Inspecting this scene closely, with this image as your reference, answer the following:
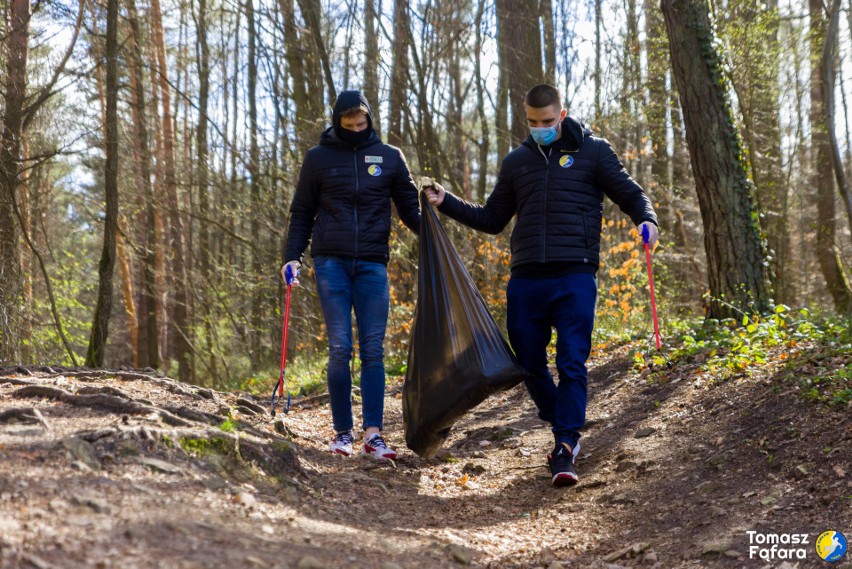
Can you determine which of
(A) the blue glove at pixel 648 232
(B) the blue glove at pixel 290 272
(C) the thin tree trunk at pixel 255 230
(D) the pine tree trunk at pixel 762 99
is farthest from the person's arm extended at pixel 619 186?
(C) the thin tree trunk at pixel 255 230

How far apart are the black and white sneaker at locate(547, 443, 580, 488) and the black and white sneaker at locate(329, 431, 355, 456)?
43.9 inches

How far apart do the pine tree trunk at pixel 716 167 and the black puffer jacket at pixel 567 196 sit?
2873 millimetres

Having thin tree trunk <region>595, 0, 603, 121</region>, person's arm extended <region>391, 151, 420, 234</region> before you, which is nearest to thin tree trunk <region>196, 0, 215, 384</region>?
thin tree trunk <region>595, 0, 603, 121</region>

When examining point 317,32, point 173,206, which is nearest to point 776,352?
point 317,32

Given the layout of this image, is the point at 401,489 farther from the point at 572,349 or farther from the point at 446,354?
the point at 572,349

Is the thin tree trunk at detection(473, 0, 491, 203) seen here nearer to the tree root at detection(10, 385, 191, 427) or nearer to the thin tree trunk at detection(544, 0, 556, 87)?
the thin tree trunk at detection(544, 0, 556, 87)

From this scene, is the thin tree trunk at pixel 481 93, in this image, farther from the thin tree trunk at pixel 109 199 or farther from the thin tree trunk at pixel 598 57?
the thin tree trunk at pixel 109 199

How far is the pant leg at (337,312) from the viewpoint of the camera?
427 centimetres

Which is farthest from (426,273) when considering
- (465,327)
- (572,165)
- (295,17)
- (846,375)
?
(295,17)

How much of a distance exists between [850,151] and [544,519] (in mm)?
18840

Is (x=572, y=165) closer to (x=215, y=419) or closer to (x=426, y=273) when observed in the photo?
(x=426, y=273)

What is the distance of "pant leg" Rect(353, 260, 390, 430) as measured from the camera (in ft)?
14.1

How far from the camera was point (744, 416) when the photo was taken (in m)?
4.24

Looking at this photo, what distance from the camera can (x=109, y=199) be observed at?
807cm
